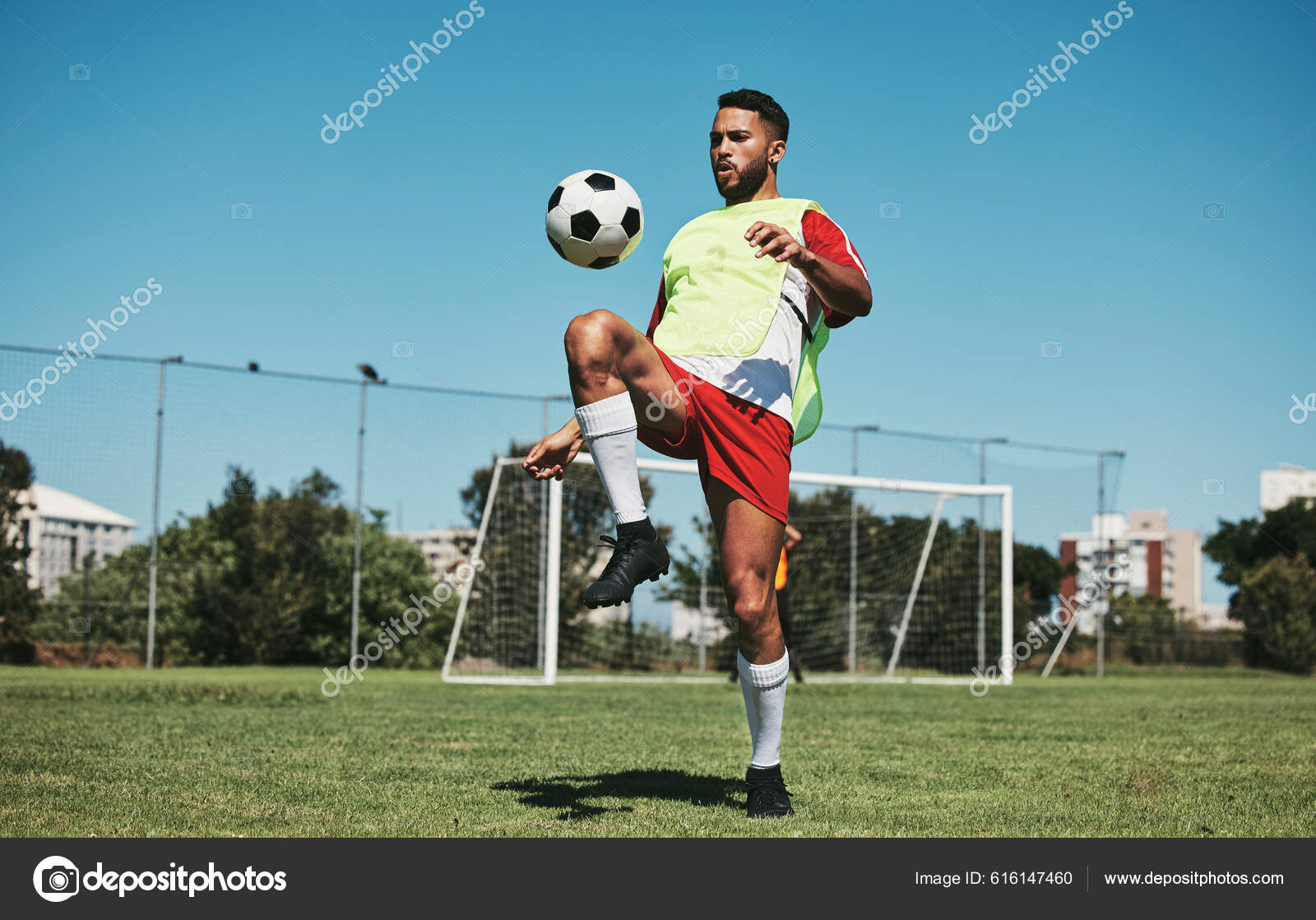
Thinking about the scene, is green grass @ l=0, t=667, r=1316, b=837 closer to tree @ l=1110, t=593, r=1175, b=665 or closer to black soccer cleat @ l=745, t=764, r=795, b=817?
black soccer cleat @ l=745, t=764, r=795, b=817

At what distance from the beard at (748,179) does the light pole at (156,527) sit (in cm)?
1526

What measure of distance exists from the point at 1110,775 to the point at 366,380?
1549cm

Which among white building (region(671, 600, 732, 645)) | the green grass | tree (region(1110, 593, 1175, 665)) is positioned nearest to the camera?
the green grass

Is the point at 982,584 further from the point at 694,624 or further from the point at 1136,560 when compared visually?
the point at 1136,560

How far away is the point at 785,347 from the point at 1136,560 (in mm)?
77074

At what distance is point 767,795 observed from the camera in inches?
140

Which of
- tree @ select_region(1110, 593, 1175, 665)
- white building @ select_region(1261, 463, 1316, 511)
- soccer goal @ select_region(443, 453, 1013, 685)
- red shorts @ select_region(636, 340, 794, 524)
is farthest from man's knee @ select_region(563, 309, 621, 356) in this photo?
white building @ select_region(1261, 463, 1316, 511)

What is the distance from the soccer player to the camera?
3.28 metres

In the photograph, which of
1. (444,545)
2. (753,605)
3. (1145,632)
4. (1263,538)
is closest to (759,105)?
(753,605)

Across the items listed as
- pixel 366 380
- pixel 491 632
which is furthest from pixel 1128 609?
pixel 366 380

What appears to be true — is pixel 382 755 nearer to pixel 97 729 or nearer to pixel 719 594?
pixel 97 729

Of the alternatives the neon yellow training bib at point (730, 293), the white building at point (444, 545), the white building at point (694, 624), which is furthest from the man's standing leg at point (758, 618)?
the white building at point (444, 545)
